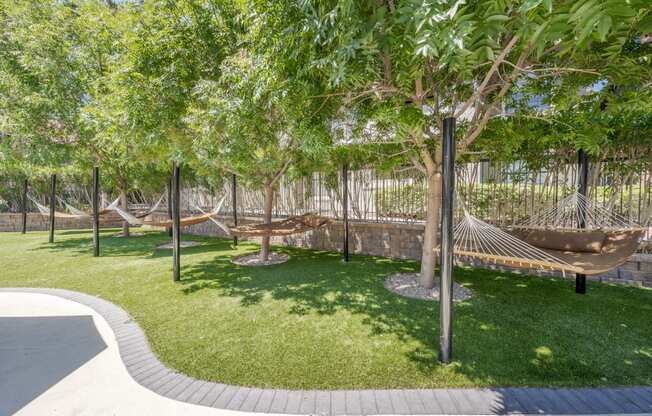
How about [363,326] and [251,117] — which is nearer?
[363,326]

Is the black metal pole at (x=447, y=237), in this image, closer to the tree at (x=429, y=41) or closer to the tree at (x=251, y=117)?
the tree at (x=429, y=41)

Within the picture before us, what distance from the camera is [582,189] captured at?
376 cm

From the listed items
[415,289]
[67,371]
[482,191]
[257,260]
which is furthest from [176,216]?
[482,191]

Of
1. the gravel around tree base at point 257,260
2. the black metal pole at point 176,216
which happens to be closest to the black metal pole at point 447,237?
the black metal pole at point 176,216

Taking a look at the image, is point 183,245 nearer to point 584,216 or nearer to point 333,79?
point 333,79

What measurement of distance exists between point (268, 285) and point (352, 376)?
2353 millimetres

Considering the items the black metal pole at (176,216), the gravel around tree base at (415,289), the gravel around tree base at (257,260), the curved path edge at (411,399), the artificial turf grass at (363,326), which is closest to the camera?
the curved path edge at (411,399)

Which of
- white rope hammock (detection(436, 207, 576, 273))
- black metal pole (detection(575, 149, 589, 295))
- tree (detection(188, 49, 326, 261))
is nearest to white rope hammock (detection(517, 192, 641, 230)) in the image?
black metal pole (detection(575, 149, 589, 295))

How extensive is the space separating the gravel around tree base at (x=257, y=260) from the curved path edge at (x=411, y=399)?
11.2 feet

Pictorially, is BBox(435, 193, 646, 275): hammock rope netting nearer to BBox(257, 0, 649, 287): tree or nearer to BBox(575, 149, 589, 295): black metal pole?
BBox(575, 149, 589, 295): black metal pole

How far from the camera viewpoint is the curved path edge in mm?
1791

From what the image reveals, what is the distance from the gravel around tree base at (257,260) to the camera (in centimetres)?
554

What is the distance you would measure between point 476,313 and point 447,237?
1.45 m

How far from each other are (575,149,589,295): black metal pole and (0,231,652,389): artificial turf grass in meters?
0.16
